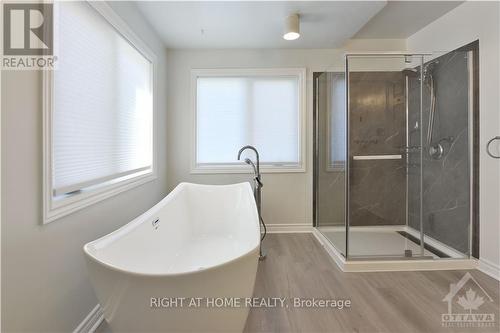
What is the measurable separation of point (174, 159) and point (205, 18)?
1.66 metres

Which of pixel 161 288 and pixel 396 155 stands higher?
pixel 396 155

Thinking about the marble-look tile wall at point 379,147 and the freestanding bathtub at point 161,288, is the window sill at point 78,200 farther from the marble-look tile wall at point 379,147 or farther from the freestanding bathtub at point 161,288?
the marble-look tile wall at point 379,147

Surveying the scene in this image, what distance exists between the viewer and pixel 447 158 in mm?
2420

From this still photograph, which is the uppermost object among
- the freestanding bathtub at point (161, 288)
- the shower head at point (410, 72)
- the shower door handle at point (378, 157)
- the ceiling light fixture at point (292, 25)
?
the ceiling light fixture at point (292, 25)

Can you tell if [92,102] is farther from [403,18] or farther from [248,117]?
[403,18]

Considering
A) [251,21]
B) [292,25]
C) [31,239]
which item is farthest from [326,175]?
[31,239]

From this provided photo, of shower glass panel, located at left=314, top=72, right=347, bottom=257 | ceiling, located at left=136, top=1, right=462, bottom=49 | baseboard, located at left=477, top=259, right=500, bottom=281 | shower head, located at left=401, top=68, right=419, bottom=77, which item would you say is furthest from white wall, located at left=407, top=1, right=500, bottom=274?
shower glass panel, located at left=314, top=72, right=347, bottom=257

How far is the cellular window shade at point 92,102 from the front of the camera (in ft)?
4.15

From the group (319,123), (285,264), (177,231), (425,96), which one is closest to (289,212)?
(285,264)

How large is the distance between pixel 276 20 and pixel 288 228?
241cm

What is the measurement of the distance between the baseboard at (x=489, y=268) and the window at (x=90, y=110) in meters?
3.11

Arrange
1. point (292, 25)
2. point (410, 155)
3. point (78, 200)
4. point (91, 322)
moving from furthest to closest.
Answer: point (410, 155)
point (292, 25)
point (91, 322)
point (78, 200)

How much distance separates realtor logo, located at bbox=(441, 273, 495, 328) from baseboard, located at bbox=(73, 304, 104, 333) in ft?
7.12

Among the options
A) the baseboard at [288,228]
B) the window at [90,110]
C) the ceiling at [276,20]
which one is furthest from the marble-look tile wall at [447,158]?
the window at [90,110]
